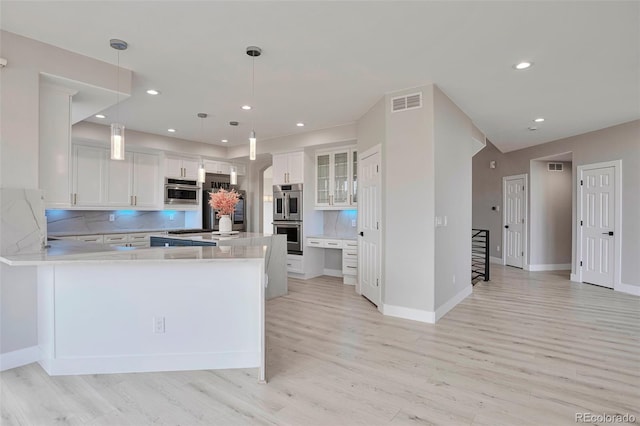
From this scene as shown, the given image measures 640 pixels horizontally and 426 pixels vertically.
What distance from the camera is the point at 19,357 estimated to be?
275 cm

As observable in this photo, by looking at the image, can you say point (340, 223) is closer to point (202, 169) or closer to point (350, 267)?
point (350, 267)

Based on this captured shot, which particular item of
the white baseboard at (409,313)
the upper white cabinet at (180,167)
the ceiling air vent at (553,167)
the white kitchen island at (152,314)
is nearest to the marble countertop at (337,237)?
the white baseboard at (409,313)

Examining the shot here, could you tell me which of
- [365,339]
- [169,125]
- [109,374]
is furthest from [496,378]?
[169,125]

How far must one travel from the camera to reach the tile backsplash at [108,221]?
19.1 feet

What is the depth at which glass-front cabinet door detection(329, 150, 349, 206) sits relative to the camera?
Result: 19.8 feet

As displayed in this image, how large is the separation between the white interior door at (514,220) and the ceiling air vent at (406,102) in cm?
495

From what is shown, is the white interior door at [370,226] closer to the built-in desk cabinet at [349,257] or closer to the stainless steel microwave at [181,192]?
the built-in desk cabinet at [349,257]

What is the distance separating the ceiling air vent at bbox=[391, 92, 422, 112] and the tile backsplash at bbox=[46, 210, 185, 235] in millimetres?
5168

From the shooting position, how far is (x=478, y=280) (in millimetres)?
6250

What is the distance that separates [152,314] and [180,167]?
4.65m

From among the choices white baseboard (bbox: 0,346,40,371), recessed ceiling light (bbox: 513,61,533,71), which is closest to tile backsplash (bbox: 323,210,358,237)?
recessed ceiling light (bbox: 513,61,533,71)

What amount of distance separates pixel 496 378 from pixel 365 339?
1181 millimetres

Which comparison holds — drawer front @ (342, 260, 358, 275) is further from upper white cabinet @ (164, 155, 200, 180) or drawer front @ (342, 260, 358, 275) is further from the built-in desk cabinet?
upper white cabinet @ (164, 155, 200, 180)

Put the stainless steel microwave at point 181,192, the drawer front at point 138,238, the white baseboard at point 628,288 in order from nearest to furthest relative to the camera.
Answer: the white baseboard at point 628,288 < the drawer front at point 138,238 < the stainless steel microwave at point 181,192
